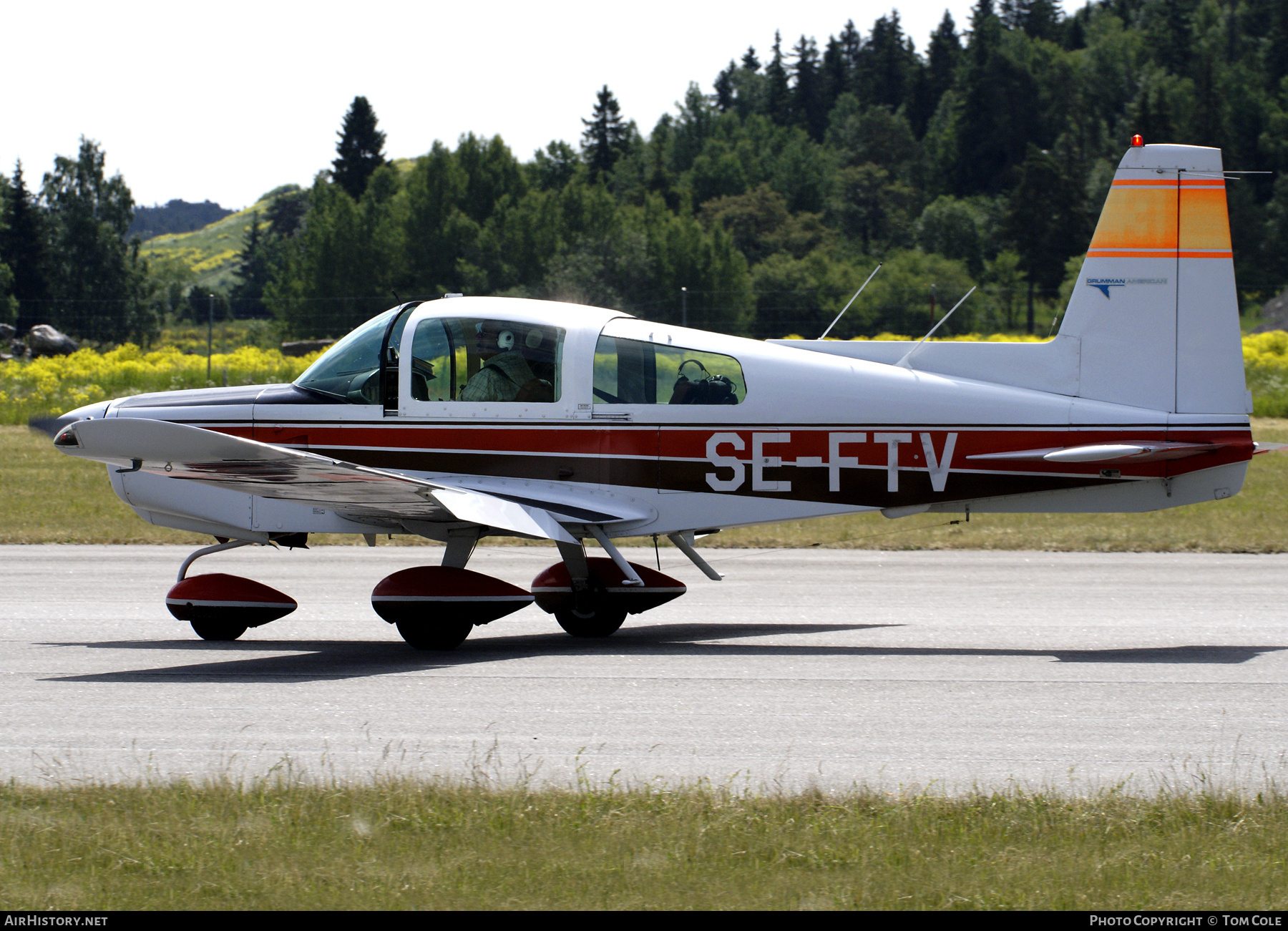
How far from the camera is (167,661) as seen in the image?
8.73 meters

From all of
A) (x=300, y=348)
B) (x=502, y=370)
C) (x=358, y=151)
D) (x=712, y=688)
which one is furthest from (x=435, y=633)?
(x=358, y=151)

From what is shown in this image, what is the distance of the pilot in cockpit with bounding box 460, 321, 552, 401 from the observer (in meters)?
9.49

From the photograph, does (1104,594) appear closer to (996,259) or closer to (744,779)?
(744,779)

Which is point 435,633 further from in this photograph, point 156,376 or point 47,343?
point 47,343

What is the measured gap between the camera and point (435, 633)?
360 inches

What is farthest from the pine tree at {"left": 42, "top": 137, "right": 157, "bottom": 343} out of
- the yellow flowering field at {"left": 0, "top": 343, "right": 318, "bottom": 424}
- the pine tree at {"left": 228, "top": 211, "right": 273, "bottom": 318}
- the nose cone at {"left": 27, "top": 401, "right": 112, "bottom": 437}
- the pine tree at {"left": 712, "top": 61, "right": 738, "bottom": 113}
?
the pine tree at {"left": 712, "top": 61, "right": 738, "bottom": 113}

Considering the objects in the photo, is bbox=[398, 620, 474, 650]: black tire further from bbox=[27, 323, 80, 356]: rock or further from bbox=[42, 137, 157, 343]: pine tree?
bbox=[42, 137, 157, 343]: pine tree

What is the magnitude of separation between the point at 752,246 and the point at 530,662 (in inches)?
4207

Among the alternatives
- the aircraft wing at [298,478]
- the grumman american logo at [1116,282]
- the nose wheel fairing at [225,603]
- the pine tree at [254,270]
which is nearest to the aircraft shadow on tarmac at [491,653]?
the nose wheel fairing at [225,603]

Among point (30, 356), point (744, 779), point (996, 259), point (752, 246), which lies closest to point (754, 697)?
point (744, 779)

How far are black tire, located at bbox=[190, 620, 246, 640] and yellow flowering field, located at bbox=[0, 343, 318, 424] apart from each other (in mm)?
26408

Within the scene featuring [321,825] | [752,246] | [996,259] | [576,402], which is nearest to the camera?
[321,825]

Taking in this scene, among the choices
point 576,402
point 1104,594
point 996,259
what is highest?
point 996,259

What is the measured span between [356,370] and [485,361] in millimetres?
1010
